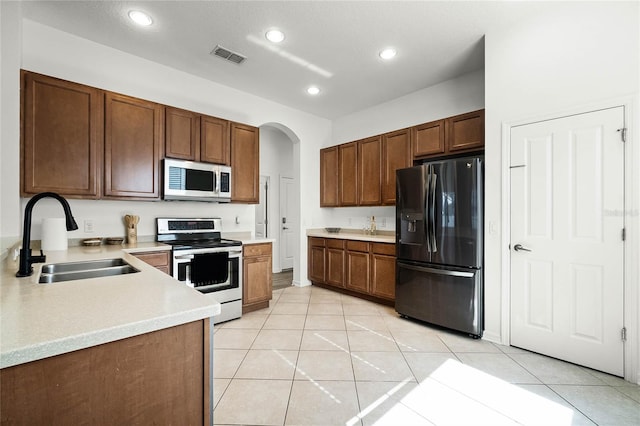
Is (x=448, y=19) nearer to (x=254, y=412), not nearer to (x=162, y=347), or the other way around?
(x=162, y=347)

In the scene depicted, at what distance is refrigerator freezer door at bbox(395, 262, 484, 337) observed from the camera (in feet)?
8.95

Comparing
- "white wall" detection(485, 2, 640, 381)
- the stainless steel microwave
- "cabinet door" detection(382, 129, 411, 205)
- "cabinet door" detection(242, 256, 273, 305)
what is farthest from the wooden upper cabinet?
"white wall" detection(485, 2, 640, 381)

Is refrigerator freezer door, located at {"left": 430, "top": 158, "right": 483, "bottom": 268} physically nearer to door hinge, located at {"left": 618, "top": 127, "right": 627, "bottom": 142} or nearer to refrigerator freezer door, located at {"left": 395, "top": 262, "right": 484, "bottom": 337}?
refrigerator freezer door, located at {"left": 395, "top": 262, "right": 484, "bottom": 337}

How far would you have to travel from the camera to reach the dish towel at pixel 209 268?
9.54 feet

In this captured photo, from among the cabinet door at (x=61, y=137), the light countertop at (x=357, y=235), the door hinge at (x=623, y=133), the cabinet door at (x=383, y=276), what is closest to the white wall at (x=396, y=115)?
the light countertop at (x=357, y=235)

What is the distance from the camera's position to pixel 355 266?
410cm

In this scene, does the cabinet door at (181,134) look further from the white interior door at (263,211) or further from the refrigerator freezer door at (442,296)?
the refrigerator freezer door at (442,296)

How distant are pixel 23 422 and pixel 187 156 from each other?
9.41ft

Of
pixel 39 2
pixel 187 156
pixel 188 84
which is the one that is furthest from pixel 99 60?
pixel 187 156

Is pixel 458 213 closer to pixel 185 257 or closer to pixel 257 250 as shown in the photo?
pixel 257 250

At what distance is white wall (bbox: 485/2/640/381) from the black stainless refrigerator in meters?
0.11

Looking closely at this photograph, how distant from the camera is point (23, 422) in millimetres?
629

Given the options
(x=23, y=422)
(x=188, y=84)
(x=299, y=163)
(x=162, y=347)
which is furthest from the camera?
(x=299, y=163)

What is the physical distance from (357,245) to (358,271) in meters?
0.37
